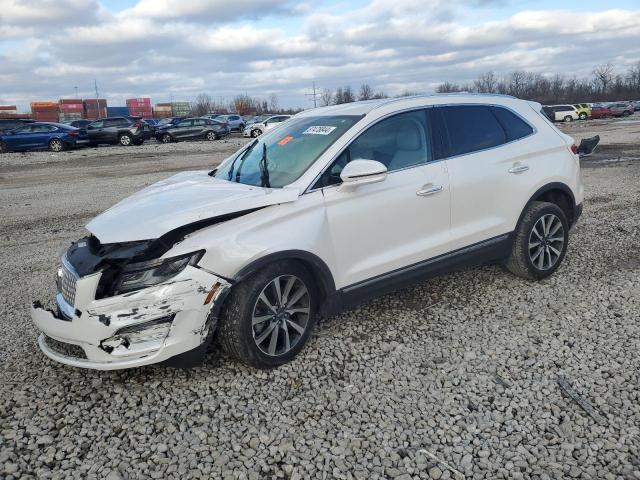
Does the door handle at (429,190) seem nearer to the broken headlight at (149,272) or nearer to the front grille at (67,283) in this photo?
the broken headlight at (149,272)

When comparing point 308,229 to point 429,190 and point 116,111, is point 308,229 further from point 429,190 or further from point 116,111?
point 116,111

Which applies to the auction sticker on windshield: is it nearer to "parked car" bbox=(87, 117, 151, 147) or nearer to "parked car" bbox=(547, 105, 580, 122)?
"parked car" bbox=(87, 117, 151, 147)

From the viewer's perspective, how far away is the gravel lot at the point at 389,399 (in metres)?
2.69

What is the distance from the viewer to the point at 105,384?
3.44 meters

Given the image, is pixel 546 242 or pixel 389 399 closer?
pixel 389 399

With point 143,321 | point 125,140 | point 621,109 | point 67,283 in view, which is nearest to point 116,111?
point 125,140

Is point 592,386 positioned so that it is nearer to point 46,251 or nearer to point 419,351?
point 419,351

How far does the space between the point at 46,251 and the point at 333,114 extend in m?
4.60

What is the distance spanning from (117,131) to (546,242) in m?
27.2

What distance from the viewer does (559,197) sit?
5152mm

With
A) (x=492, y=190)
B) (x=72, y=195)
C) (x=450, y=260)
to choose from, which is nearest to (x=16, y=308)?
(x=450, y=260)

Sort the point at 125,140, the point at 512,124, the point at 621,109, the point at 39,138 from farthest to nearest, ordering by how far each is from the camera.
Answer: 1. the point at 621,109
2. the point at 125,140
3. the point at 39,138
4. the point at 512,124

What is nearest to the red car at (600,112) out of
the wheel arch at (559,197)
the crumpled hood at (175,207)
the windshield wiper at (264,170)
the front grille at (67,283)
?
the wheel arch at (559,197)

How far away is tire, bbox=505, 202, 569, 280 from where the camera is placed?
477 centimetres
